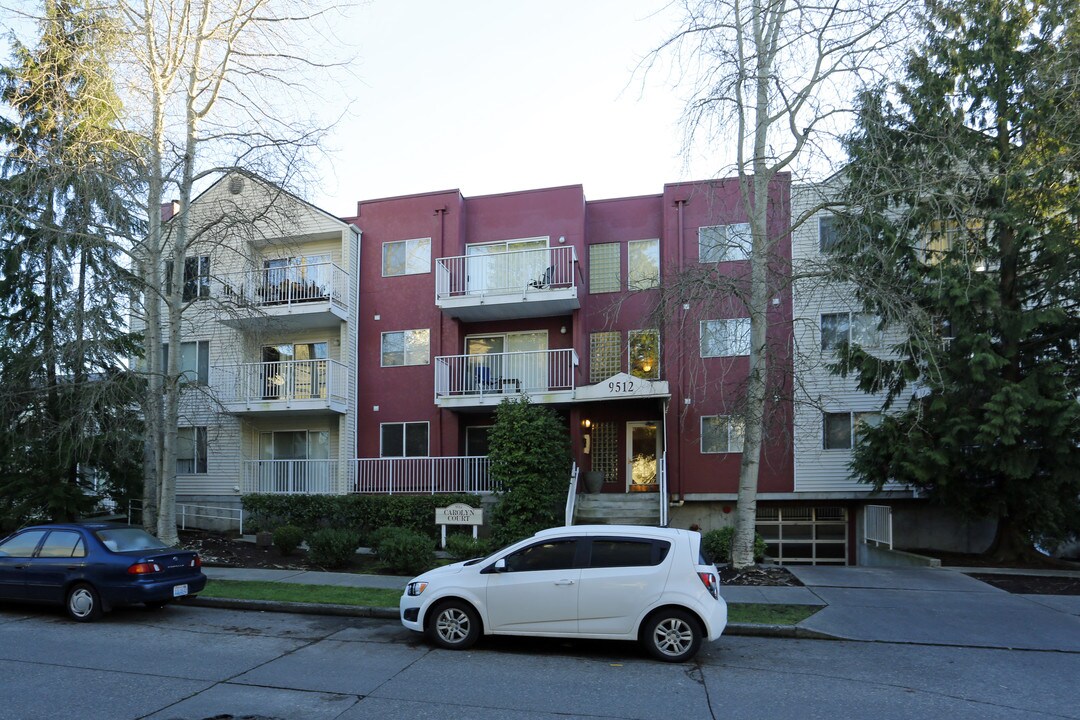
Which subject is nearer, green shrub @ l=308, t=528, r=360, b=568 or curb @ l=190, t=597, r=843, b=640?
curb @ l=190, t=597, r=843, b=640

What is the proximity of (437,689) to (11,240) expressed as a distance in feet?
53.0

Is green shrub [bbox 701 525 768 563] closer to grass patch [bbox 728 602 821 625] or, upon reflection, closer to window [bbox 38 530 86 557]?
grass patch [bbox 728 602 821 625]

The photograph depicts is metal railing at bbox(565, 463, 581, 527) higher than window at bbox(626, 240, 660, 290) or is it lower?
lower

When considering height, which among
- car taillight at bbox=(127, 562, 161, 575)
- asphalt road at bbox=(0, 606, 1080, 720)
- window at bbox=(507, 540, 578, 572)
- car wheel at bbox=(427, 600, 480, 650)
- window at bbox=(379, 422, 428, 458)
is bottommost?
asphalt road at bbox=(0, 606, 1080, 720)

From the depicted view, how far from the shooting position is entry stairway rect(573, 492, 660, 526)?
18.1m

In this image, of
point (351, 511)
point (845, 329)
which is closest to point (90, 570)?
point (351, 511)

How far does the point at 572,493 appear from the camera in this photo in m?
A: 17.8

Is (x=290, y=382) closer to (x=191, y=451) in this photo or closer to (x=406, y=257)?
(x=191, y=451)

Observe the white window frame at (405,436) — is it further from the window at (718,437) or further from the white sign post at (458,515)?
the window at (718,437)

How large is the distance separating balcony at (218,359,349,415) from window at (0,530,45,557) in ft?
33.0

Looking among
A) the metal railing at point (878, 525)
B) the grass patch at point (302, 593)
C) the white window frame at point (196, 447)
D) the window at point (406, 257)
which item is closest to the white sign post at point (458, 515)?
the grass patch at point (302, 593)

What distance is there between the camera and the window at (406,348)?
22.0m

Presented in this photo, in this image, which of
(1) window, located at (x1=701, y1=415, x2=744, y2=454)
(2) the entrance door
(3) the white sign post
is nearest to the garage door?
(1) window, located at (x1=701, y1=415, x2=744, y2=454)

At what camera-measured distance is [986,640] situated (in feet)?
30.7
